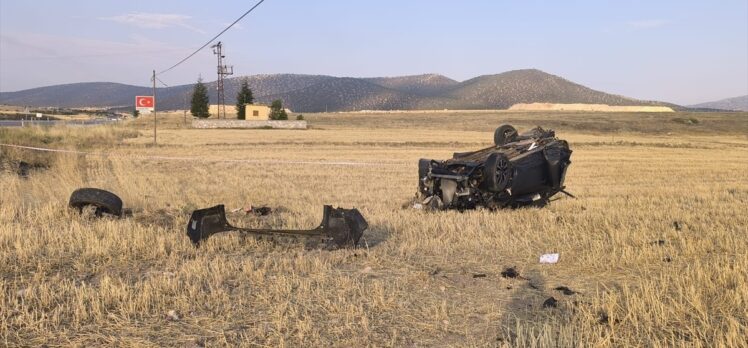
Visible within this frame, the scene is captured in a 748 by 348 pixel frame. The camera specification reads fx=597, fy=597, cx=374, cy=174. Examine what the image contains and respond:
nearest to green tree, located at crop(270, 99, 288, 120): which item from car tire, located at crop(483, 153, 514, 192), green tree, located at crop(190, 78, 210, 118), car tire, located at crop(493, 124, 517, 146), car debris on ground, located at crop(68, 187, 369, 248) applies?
green tree, located at crop(190, 78, 210, 118)

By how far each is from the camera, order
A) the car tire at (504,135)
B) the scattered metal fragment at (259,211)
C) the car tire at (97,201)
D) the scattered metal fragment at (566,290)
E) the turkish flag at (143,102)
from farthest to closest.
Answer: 1. the turkish flag at (143,102)
2. the car tire at (504,135)
3. the scattered metal fragment at (259,211)
4. the car tire at (97,201)
5. the scattered metal fragment at (566,290)

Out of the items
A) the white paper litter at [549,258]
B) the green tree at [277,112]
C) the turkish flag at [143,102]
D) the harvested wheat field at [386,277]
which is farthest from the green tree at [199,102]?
the white paper litter at [549,258]

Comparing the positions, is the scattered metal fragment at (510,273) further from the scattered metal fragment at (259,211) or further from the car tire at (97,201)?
the car tire at (97,201)

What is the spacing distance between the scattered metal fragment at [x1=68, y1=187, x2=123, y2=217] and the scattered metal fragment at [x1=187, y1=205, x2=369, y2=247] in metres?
2.49

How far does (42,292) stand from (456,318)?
11.6 feet

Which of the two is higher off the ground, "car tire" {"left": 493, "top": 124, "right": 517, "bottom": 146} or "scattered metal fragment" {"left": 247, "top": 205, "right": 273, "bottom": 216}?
"car tire" {"left": 493, "top": 124, "right": 517, "bottom": 146}

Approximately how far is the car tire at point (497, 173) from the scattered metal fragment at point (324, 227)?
3.42 m

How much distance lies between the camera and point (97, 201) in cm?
898

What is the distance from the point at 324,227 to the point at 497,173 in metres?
3.86

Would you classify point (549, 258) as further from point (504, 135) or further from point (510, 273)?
point (504, 135)

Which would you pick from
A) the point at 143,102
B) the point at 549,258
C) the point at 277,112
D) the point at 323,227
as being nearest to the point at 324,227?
the point at 323,227

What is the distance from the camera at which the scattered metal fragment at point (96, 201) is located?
352 inches

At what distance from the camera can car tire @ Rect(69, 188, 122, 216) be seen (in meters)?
8.95

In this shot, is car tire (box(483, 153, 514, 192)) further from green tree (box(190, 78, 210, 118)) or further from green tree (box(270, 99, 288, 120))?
green tree (box(190, 78, 210, 118))
